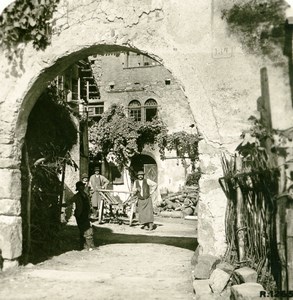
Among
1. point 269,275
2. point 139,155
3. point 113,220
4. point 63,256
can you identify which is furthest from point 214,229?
point 139,155

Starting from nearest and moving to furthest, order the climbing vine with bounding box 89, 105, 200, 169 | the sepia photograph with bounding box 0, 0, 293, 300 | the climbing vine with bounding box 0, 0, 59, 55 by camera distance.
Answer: the sepia photograph with bounding box 0, 0, 293, 300
the climbing vine with bounding box 0, 0, 59, 55
the climbing vine with bounding box 89, 105, 200, 169

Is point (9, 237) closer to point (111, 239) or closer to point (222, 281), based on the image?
point (222, 281)

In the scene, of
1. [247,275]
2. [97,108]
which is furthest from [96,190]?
[97,108]

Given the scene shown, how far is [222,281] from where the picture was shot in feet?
13.5

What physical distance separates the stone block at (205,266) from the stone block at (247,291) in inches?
29.2

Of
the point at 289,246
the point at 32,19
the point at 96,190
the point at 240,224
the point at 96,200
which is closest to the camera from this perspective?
the point at 289,246

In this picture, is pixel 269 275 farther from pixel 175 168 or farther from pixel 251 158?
pixel 175 168

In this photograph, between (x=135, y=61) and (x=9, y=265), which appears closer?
(x=9, y=265)

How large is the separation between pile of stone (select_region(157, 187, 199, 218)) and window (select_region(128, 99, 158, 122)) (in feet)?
18.3

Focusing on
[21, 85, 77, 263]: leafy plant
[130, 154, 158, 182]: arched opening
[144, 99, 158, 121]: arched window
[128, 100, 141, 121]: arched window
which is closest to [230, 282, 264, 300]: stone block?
[21, 85, 77, 263]: leafy plant

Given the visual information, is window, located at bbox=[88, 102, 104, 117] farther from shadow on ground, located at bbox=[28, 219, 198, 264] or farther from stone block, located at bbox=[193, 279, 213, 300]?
stone block, located at bbox=[193, 279, 213, 300]

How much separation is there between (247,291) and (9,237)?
3.43 meters

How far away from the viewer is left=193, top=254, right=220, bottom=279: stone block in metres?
4.46

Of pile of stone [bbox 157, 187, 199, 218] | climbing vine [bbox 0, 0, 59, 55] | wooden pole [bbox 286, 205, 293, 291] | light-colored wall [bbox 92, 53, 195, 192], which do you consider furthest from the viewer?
light-colored wall [bbox 92, 53, 195, 192]
